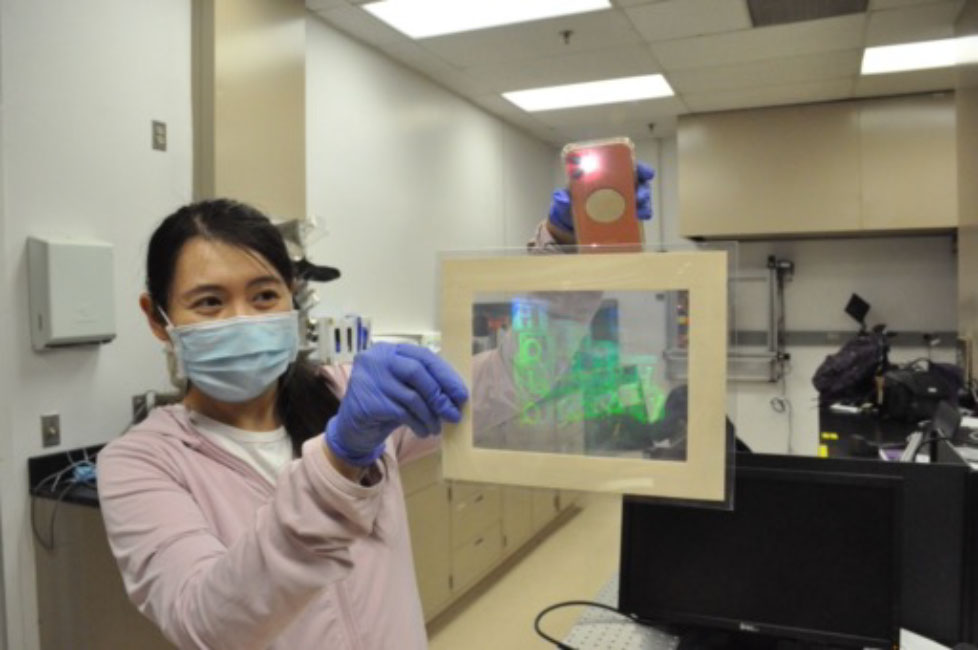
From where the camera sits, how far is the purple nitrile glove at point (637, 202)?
911 mm

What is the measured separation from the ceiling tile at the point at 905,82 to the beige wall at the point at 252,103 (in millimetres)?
3418

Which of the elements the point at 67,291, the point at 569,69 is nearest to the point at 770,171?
the point at 569,69

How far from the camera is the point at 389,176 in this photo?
3.79 metres

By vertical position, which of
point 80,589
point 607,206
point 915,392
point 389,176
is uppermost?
point 389,176

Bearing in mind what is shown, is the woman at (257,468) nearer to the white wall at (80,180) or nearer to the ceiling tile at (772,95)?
the white wall at (80,180)

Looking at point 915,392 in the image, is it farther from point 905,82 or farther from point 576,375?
point 576,375

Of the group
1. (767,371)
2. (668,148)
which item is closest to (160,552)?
(767,371)

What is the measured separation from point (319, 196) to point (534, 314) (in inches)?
105

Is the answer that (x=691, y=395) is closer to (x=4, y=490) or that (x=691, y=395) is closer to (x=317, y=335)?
(x=4, y=490)

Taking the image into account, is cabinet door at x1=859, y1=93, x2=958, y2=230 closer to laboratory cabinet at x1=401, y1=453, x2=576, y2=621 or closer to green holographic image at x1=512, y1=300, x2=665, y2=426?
laboratory cabinet at x1=401, y1=453, x2=576, y2=621

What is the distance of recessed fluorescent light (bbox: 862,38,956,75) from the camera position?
12.0 feet

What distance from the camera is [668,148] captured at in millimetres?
5809

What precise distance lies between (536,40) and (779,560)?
297 centimetres

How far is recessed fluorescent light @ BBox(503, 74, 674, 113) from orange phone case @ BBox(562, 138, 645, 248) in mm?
3574
